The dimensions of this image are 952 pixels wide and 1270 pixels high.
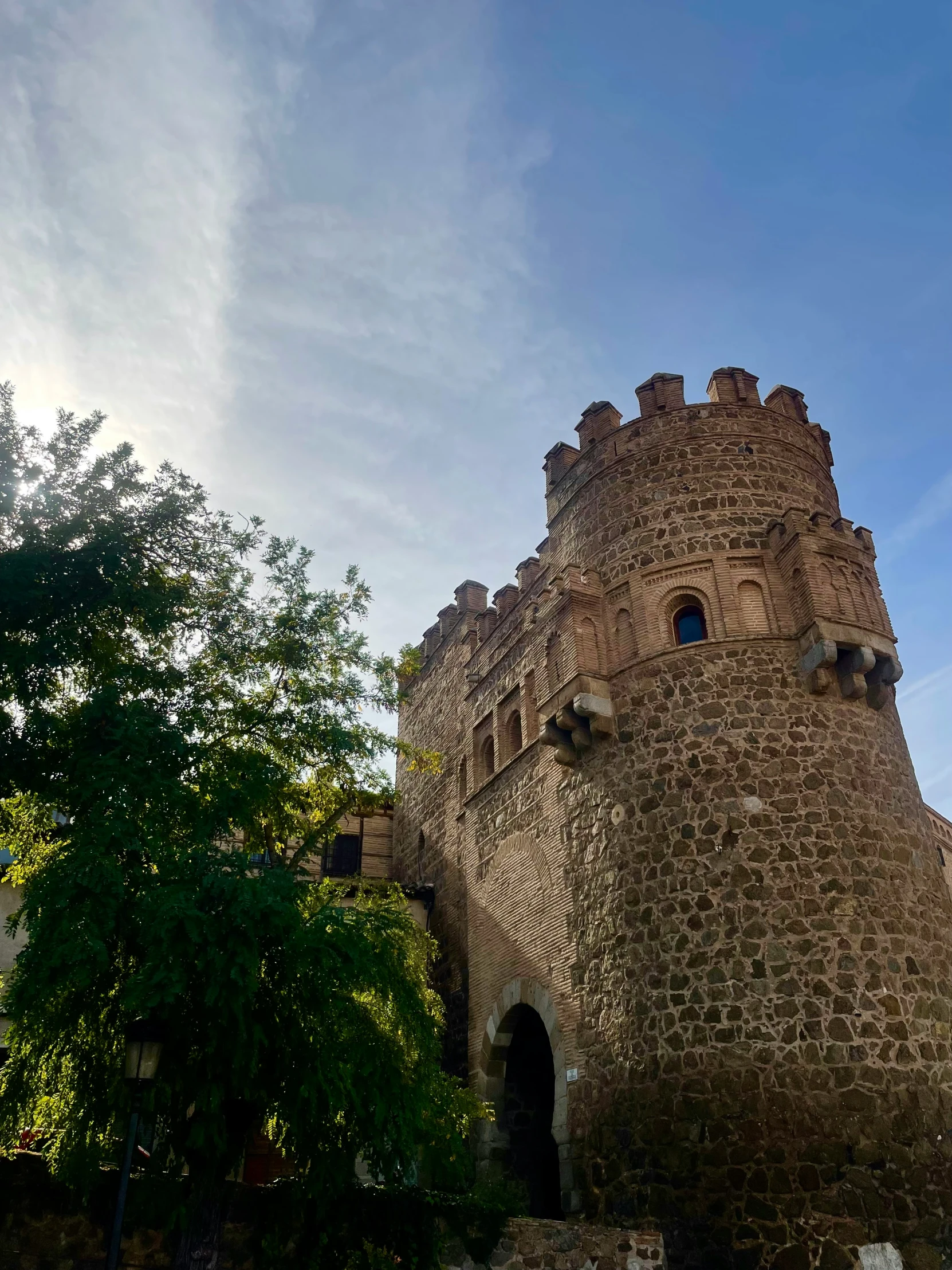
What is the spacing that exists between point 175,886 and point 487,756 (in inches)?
392

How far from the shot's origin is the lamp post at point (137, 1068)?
26.2ft

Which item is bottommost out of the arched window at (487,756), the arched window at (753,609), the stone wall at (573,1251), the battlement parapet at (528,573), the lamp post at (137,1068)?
the stone wall at (573,1251)

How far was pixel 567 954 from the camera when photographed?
44.4 feet

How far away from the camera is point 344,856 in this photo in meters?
23.2

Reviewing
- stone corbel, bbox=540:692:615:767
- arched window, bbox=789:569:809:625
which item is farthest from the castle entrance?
arched window, bbox=789:569:809:625

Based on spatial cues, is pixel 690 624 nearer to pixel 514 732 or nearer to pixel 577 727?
pixel 577 727

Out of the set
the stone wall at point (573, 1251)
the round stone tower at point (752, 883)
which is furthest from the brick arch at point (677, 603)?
the stone wall at point (573, 1251)

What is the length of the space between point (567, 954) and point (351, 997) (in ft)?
15.1

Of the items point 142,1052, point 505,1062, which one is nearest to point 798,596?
point 505,1062

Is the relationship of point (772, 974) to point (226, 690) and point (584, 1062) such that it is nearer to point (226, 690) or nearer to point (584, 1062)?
point (584, 1062)

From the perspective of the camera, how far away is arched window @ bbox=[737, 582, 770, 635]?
13117mm

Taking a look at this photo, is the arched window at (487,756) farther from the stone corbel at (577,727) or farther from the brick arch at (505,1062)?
the brick arch at (505,1062)

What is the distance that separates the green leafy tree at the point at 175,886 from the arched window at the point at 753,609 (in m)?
5.72

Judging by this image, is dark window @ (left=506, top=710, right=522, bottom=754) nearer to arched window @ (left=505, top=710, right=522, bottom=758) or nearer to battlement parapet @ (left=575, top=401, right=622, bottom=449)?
arched window @ (left=505, top=710, right=522, bottom=758)
